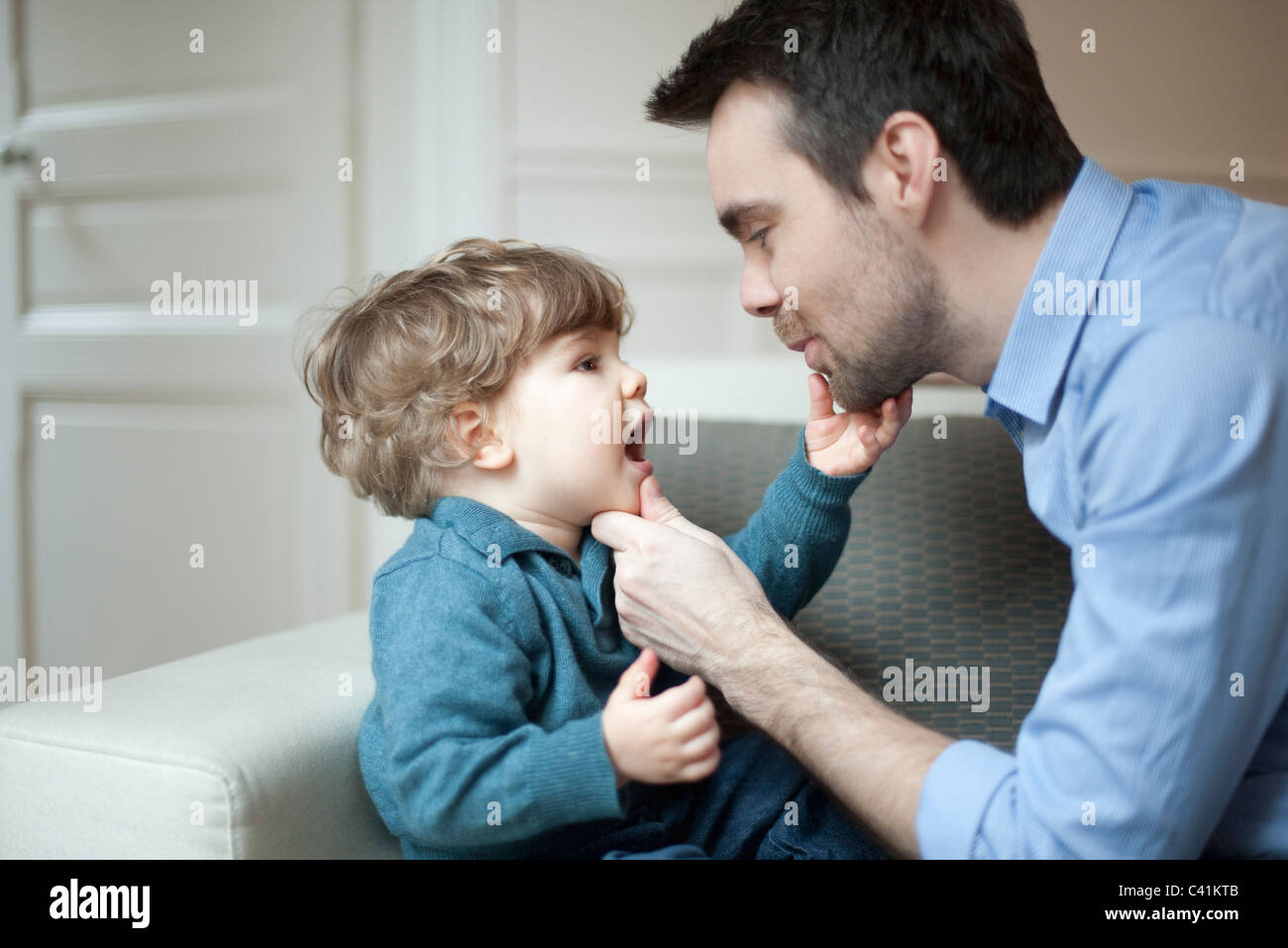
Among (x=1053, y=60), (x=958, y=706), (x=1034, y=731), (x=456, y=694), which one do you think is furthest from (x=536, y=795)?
(x=1053, y=60)

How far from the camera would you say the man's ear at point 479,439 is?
3.74 feet

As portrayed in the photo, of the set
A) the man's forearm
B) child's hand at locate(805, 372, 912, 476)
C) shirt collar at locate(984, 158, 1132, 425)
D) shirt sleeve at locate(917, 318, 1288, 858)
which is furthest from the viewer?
child's hand at locate(805, 372, 912, 476)

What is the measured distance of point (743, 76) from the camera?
44.9 inches

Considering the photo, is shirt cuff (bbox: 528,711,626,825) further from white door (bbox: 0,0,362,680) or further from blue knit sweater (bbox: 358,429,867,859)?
white door (bbox: 0,0,362,680)

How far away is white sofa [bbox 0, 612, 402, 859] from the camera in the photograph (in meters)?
0.96

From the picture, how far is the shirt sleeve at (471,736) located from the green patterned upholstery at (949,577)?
56 centimetres

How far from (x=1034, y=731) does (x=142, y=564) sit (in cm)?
215

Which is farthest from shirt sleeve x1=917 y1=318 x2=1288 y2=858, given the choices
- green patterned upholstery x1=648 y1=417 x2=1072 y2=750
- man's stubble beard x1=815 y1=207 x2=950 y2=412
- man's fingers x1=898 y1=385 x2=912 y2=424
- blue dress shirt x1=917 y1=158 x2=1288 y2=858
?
green patterned upholstery x1=648 y1=417 x2=1072 y2=750

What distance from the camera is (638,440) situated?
120 centimetres

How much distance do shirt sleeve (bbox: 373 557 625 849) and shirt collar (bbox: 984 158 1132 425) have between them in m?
0.52

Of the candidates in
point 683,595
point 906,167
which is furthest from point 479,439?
point 906,167

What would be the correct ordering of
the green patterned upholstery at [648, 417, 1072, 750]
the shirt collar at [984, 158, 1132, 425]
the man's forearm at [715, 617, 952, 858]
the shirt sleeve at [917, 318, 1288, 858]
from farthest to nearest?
the green patterned upholstery at [648, 417, 1072, 750] < the shirt collar at [984, 158, 1132, 425] < the man's forearm at [715, 617, 952, 858] < the shirt sleeve at [917, 318, 1288, 858]

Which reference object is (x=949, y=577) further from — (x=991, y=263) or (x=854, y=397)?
(x=991, y=263)
